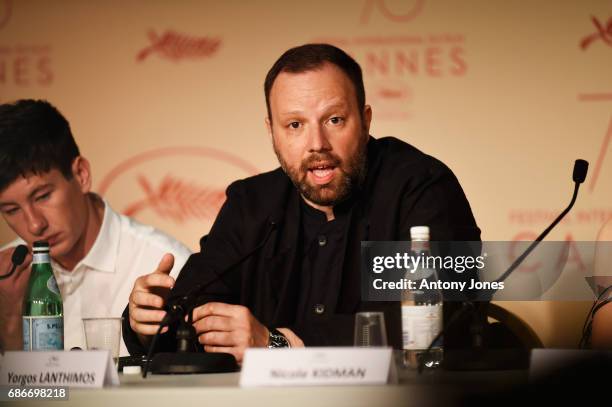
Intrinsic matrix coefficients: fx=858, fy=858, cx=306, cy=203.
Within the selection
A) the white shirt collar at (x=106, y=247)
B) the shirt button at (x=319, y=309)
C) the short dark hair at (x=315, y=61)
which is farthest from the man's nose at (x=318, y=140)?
the white shirt collar at (x=106, y=247)

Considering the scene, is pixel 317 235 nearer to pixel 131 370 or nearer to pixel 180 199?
pixel 180 199

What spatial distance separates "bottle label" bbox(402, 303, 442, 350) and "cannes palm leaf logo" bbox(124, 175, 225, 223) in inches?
66.7

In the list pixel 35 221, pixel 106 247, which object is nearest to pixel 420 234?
pixel 106 247

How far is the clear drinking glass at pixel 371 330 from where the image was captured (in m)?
1.44

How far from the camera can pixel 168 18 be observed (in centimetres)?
309

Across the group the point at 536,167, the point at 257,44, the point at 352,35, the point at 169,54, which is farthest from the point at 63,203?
the point at 536,167

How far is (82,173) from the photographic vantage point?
125 inches

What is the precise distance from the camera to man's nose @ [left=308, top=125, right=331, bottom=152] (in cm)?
231

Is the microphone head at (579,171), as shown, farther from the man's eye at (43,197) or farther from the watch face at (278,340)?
the man's eye at (43,197)

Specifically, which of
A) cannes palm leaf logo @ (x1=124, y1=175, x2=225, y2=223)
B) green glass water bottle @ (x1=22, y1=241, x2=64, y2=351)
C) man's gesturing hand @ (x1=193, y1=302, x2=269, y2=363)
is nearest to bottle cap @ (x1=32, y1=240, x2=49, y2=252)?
green glass water bottle @ (x1=22, y1=241, x2=64, y2=351)

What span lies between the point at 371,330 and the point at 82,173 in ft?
6.55

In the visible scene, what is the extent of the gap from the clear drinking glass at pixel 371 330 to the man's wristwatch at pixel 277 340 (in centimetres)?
39

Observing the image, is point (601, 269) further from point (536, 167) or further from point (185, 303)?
point (185, 303)

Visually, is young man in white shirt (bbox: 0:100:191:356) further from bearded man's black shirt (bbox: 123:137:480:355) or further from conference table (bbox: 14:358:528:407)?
conference table (bbox: 14:358:528:407)
